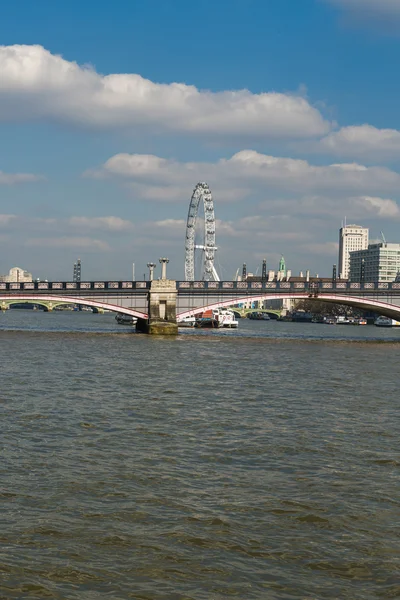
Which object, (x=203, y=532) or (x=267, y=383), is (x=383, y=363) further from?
(x=203, y=532)

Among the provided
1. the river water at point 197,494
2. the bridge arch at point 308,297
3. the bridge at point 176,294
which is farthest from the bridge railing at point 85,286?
the river water at point 197,494

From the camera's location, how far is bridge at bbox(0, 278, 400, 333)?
73.0m

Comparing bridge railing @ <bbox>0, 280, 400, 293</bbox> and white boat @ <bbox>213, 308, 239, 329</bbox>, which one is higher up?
bridge railing @ <bbox>0, 280, 400, 293</bbox>

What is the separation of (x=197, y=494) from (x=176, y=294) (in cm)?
Answer: 6068

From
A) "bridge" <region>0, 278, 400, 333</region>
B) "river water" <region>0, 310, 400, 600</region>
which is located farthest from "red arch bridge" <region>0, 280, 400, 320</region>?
"river water" <region>0, 310, 400, 600</region>

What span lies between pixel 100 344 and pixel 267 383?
26529 millimetres

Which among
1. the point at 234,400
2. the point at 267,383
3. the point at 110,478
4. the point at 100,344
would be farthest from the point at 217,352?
the point at 110,478

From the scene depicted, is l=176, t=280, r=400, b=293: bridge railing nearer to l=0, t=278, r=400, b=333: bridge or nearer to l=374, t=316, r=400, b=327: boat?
l=0, t=278, r=400, b=333: bridge

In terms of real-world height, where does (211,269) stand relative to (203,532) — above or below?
above

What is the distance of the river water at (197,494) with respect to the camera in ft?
31.2

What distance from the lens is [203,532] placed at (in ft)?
36.6

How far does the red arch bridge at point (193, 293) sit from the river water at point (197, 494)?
46.0m

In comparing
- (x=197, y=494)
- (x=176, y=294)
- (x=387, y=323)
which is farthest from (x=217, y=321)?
(x=197, y=494)

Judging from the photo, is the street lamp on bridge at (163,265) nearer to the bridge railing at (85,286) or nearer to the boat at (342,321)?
the bridge railing at (85,286)
